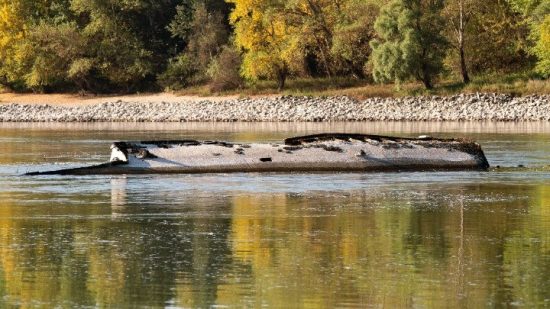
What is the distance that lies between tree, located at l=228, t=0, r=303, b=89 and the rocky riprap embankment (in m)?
2.72

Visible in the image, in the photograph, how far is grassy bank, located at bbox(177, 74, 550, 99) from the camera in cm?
6888

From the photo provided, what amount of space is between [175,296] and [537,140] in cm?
3205

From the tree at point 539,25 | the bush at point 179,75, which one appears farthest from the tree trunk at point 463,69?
the bush at point 179,75

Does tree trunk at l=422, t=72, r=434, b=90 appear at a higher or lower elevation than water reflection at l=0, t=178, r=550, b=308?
higher

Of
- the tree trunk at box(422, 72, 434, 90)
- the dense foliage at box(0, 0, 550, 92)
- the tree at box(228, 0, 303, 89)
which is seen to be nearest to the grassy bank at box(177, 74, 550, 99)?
the tree trunk at box(422, 72, 434, 90)

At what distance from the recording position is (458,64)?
73.7 m

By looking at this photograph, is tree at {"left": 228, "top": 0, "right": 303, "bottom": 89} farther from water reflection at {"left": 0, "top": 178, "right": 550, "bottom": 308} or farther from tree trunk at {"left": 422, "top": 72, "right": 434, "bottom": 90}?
water reflection at {"left": 0, "top": 178, "right": 550, "bottom": 308}

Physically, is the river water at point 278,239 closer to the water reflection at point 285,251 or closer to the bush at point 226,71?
the water reflection at point 285,251

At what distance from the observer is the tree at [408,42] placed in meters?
70.2

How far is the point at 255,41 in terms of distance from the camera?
7906 cm

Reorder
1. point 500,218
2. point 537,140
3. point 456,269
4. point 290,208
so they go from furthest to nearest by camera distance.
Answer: point 537,140
point 290,208
point 500,218
point 456,269

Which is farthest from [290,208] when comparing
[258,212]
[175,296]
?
[175,296]

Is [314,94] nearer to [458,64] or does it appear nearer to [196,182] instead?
[458,64]

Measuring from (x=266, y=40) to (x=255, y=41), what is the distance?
0.83 meters
